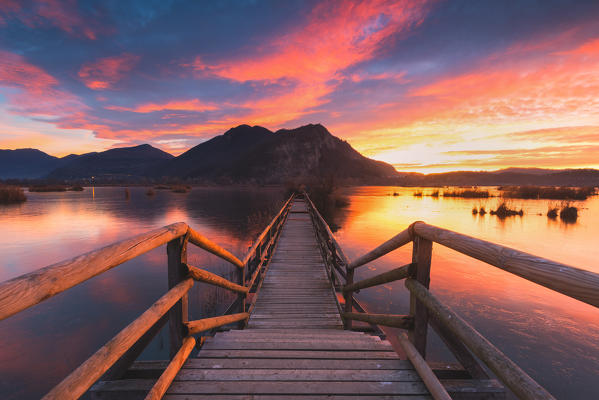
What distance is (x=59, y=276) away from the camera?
1.05 m

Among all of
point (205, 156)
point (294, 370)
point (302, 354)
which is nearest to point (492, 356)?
point (294, 370)

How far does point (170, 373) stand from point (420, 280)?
1.95 m

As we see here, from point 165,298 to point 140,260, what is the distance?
1230 cm

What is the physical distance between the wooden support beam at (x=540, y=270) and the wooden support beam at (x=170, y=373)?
2.09 meters

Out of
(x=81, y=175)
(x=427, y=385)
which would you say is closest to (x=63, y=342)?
(x=427, y=385)

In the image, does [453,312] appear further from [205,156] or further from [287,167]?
[205,156]

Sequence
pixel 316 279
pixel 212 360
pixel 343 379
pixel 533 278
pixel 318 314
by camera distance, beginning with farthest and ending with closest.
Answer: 1. pixel 316 279
2. pixel 318 314
3. pixel 212 360
4. pixel 343 379
5. pixel 533 278

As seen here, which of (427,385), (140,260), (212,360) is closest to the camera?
(427,385)

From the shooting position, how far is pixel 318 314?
4.74m

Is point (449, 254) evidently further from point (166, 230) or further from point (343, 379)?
point (166, 230)

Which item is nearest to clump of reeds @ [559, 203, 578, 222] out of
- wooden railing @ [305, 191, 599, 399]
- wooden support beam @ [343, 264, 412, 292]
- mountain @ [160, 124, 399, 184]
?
wooden support beam @ [343, 264, 412, 292]

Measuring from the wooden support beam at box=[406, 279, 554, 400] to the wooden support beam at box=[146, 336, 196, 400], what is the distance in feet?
6.11

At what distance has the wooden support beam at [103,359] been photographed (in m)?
1.04

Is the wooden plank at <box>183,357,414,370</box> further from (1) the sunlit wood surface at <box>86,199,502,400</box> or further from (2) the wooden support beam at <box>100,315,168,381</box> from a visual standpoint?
(2) the wooden support beam at <box>100,315,168,381</box>
